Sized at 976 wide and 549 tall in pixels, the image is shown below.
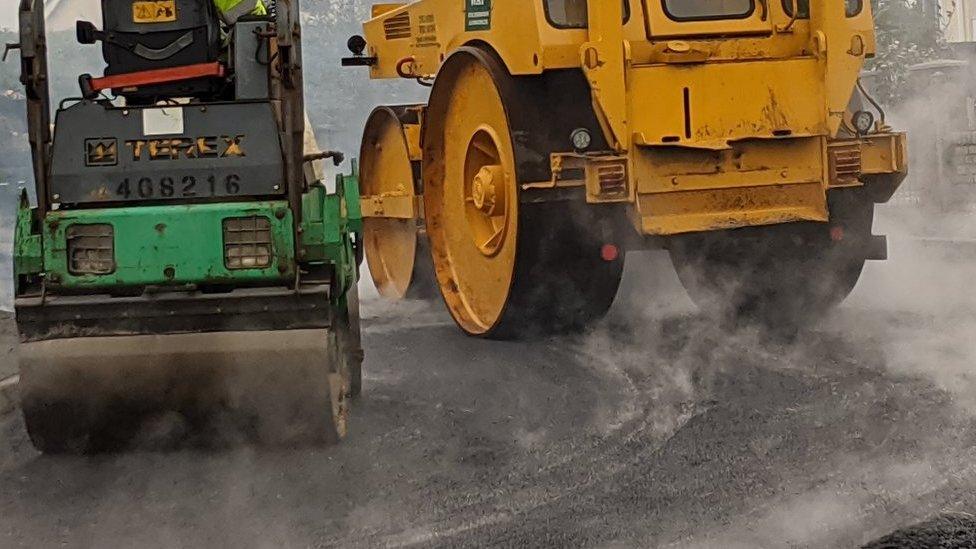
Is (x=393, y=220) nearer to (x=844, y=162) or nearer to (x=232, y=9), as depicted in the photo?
(x=844, y=162)

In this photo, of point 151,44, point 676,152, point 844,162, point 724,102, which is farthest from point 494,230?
point 151,44

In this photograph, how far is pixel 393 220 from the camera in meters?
11.6

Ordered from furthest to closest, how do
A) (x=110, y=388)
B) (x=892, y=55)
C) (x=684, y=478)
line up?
(x=892, y=55), (x=110, y=388), (x=684, y=478)

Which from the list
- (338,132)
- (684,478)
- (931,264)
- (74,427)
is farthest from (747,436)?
(338,132)

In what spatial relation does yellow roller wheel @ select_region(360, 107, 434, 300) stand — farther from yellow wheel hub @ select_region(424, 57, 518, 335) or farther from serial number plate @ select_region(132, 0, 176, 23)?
Result: serial number plate @ select_region(132, 0, 176, 23)

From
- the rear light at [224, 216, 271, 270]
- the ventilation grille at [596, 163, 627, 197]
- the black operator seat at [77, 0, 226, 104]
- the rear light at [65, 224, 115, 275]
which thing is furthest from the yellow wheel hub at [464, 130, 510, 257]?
the rear light at [65, 224, 115, 275]

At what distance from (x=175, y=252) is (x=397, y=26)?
5297 millimetres

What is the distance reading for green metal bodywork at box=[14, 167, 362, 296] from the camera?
5.89m

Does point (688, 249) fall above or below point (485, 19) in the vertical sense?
below

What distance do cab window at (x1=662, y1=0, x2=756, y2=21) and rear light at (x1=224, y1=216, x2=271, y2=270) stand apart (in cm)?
330

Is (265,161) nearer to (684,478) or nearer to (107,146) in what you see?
(107,146)

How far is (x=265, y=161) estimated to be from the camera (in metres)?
6.12

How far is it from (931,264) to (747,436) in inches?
278

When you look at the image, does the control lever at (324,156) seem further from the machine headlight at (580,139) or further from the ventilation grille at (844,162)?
the ventilation grille at (844,162)
